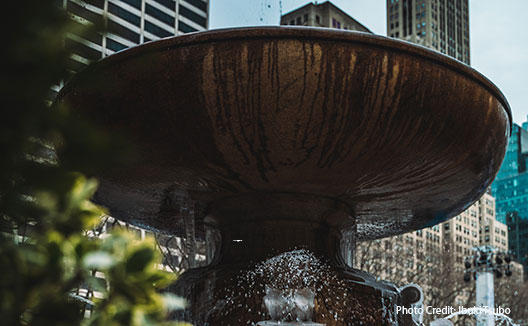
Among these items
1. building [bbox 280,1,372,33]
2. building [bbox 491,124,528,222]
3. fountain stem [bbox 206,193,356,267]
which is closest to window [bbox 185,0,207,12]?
building [bbox 280,1,372,33]

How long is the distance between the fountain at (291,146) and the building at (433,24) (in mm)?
97076

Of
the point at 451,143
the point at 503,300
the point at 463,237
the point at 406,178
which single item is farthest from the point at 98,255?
the point at 463,237

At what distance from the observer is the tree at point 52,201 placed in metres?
0.70

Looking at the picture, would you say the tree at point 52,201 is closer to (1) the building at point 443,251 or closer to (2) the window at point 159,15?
(1) the building at point 443,251

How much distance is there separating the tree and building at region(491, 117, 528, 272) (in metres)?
90.2

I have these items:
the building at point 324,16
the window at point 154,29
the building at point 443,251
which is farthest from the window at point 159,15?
the building at point 443,251

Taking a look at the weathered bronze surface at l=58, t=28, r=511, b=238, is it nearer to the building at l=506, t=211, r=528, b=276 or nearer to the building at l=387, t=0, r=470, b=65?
the building at l=506, t=211, r=528, b=276

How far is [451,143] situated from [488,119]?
12.6 inches

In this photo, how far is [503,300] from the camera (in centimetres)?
2944

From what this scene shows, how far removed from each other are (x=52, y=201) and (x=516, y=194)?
100 metres

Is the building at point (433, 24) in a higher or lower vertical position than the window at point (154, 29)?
higher

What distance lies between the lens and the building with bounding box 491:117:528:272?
298 feet

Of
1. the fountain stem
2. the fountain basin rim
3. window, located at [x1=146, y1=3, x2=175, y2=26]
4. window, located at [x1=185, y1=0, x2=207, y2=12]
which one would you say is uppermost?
window, located at [x1=185, y1=0, x2=207, y2=12]

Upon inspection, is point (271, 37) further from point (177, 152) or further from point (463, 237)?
point (463, 237)
